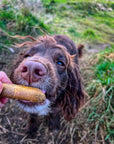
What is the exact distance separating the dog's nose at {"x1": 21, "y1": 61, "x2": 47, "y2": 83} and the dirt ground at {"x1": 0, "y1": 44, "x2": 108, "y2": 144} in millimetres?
1513

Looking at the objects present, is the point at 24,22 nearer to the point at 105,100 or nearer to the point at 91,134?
the point at 105,100

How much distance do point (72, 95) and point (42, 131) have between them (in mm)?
882

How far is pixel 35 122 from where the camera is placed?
2695mm

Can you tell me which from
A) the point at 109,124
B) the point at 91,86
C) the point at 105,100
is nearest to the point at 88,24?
the point at 91,86

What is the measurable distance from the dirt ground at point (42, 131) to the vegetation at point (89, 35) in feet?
0.09

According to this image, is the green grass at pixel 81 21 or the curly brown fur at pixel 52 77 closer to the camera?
the curly brown fur at pixel 52 77

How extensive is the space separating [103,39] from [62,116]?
3.68m

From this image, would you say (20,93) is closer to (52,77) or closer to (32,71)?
(32,71)

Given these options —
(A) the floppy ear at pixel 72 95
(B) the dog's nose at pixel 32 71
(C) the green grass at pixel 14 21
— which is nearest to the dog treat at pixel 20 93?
(B) the dog's nose at pixel 32 71

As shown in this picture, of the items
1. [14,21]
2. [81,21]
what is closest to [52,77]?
[14,21]

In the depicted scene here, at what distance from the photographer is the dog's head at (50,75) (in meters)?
1.52

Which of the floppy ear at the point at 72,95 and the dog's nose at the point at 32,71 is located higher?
the dog's nose at the point at 32,71

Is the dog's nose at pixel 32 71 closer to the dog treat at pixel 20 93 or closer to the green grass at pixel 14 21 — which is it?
the dog treat at pixel 20 93

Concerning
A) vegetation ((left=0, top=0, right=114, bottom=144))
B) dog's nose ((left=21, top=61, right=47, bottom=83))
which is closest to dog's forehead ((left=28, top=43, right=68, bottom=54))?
vegetation ((left=0, top=0, right=114, bottom=144))
